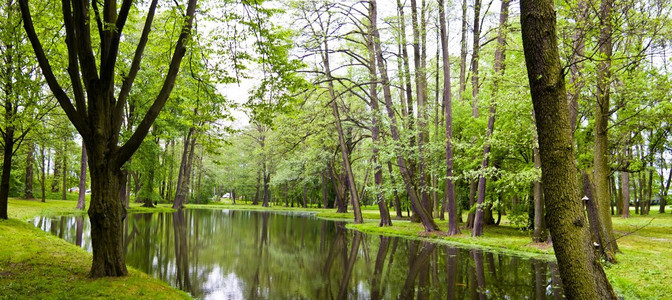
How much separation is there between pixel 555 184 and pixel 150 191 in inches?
1427

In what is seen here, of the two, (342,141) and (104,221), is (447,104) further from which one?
(104,221)

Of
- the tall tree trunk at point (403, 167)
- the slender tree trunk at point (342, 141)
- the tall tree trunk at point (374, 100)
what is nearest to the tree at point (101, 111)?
the tall tree trunk at point (403, 167)

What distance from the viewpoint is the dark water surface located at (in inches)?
320

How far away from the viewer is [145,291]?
21.2ft

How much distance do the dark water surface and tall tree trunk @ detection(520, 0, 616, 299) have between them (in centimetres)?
493

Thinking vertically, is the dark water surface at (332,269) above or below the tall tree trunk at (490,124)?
below

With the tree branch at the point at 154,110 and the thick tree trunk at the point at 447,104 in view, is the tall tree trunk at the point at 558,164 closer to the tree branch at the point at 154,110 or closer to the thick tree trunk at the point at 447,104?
the tree branch at the point at 154,110

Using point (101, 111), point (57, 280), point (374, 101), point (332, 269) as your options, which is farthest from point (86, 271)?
point (374, 101)

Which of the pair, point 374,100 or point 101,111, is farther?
point 374,100

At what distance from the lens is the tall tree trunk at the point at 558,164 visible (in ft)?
10.3

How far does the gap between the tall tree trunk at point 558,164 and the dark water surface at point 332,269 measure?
493 centimetres

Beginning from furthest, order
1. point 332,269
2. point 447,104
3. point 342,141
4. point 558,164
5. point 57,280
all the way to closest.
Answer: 1. point 342,141
2. point 447,104
3. point 332,269
4. point 57,280
5. point 558,164

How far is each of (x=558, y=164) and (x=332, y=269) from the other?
27.7 ft

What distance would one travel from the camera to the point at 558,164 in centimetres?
318
